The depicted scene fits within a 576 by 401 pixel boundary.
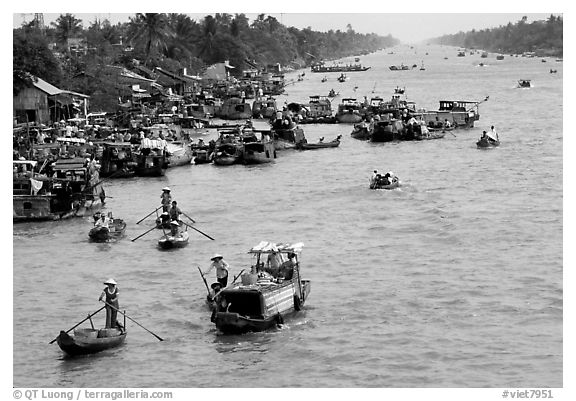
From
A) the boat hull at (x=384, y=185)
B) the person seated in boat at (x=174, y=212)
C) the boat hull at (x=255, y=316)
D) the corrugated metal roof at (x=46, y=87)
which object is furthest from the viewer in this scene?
the corrugated metal roof at (x=46, y=87)

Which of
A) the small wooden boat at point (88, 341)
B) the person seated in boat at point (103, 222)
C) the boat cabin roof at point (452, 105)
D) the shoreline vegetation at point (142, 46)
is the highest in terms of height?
the shoreline vegetation at point (142, 46)

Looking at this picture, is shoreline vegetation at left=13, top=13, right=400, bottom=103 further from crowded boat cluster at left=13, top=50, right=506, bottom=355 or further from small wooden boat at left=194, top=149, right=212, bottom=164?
small wooden boat at left=194, top=149, right=212, bottom=164

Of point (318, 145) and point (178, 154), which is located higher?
point (318, 145)

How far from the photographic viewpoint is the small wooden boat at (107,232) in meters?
28.1

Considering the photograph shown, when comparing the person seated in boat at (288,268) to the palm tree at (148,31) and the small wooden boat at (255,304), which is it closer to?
the small wooden boat at (255,304)

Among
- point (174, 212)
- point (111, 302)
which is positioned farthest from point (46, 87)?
point (111, 302)

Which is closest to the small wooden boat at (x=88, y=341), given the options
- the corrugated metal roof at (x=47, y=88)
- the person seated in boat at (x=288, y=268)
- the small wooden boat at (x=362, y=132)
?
the person seated in boat at (x=288, y=268)

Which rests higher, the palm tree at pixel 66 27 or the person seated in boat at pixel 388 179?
the palm tree at pixel 66 27

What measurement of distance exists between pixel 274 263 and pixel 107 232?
8482 millimetres

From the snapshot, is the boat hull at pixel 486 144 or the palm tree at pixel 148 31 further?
the palm tree at pixel 148 31

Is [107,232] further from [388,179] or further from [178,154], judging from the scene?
[178,154]

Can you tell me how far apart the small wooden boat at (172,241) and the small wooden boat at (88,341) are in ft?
27.3

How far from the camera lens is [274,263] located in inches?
838

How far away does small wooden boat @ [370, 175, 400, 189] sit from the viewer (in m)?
36.5
